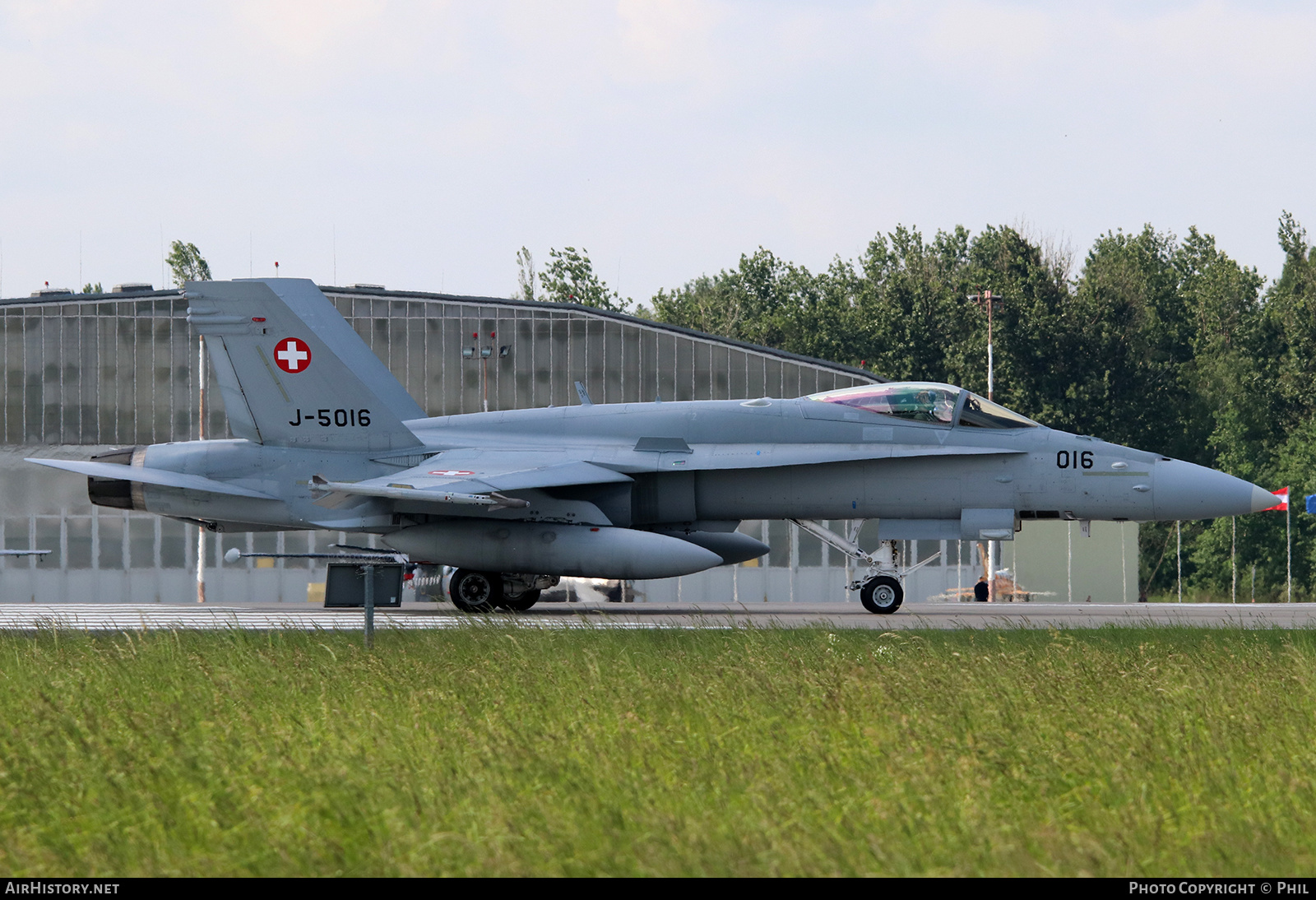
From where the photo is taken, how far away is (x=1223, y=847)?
4715mm

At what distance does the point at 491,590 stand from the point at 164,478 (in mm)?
4642

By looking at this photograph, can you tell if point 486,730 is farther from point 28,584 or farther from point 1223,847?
point 28,584

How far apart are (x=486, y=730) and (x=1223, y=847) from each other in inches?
144

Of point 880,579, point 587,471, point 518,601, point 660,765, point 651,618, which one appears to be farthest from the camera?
point 518,601

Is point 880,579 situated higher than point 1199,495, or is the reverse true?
point 1199,495

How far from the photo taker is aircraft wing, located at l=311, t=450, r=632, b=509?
15.9 metres

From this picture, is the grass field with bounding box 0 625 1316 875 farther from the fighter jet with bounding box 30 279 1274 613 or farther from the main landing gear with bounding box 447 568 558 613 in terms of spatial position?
the main landing gear with bounding box 447 568 558 613

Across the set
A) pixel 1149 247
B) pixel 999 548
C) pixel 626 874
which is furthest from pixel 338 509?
pixel 1149 247

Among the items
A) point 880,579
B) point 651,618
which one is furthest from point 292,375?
point 880,579

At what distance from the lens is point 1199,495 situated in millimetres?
16391

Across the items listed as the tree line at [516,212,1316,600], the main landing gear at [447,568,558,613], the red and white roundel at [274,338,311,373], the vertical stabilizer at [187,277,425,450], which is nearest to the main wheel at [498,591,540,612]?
the main landing gear at [447,568,558,613]

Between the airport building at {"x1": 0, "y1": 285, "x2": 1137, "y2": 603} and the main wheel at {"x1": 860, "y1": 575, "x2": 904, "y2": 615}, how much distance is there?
13.2m

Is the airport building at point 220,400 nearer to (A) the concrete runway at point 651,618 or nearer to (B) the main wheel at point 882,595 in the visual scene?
(A) the concrete runway at point 651,618

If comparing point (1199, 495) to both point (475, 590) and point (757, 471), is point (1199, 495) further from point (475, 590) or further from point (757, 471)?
point (475, 590)
